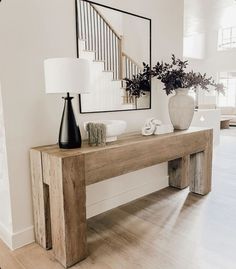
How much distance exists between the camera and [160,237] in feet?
6.69

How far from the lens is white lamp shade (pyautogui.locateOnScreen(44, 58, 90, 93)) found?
168cm

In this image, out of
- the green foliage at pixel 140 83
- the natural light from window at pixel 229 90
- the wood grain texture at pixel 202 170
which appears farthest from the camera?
the natural light from window at pixel 229 90

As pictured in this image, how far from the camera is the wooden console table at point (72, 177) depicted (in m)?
1.67

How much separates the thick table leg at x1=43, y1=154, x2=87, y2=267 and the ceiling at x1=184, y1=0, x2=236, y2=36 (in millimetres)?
3022

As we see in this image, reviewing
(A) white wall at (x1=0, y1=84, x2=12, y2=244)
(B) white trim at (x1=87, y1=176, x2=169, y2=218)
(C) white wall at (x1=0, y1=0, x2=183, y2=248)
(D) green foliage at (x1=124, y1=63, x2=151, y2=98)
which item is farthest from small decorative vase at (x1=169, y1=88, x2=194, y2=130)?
(A) white wall at (x1=0, y1=84, x2=12, y2=244)

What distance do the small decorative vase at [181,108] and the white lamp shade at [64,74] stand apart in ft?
4.61

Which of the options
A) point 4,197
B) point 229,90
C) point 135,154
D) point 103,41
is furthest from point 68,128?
point 229,90

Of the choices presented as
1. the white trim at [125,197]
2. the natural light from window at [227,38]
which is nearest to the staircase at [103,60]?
the white trim at [125,197]

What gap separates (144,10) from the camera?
2695 mm

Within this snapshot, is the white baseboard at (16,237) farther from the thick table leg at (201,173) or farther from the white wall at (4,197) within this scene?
the thick table leg at (201,173)

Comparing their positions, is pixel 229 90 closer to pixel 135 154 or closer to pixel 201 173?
pixel 201 173

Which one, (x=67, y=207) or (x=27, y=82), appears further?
(x=27, y=82)

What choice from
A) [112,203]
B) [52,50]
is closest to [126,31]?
[52,50]

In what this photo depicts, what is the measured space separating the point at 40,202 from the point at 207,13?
3878 millimetres
